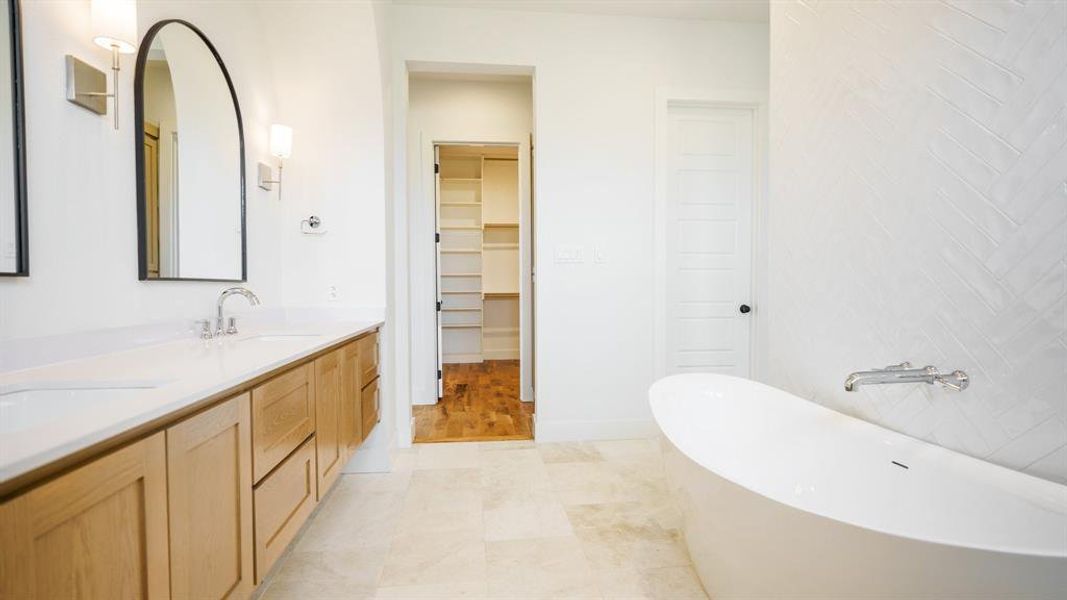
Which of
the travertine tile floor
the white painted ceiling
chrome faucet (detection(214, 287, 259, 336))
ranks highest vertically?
the white painted ceiling

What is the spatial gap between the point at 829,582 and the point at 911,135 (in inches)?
48.9

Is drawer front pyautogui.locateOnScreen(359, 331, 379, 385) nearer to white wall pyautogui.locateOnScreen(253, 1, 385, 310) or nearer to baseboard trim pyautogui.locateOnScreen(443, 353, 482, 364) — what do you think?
white wall pyautogui.locateOnScreen(253, 1, 385, 310)

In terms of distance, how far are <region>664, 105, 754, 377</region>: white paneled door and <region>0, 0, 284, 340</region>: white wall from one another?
2.71 m

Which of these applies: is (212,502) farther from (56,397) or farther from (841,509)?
(841,509)

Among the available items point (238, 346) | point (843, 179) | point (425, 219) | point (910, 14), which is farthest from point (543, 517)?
point (425, 219)

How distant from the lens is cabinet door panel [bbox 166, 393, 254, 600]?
31.5 inches

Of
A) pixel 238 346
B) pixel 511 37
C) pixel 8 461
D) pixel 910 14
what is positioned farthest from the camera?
pixel 511 37

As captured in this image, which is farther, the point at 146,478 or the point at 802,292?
the point at 802,292

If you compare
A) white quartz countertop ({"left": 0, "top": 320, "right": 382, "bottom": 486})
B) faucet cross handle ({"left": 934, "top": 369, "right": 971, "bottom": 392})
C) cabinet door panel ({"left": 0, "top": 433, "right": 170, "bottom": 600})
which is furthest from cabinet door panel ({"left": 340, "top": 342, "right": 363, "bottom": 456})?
faucet cross handle ({"left": 934, "top": 369, "right": 971, "bottom": 392})

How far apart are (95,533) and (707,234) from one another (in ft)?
10.2

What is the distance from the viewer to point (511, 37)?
2.74 meters

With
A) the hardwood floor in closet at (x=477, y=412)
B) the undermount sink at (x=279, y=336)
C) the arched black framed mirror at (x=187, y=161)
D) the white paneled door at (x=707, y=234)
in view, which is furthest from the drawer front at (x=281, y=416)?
the white paneled door at (x=707, y=234)

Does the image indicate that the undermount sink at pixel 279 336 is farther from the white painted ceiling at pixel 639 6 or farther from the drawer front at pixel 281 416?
the white painted ceiling at pixel 639 6

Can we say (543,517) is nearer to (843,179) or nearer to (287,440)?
(287,440)
